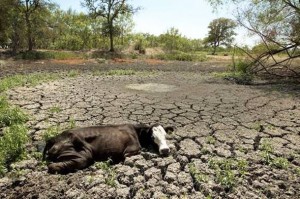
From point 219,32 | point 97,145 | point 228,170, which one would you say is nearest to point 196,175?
point 228,170

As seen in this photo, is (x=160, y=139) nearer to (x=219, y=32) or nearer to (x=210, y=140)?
(x=210, y=140)

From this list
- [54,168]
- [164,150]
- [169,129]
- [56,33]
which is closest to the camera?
[54,168]

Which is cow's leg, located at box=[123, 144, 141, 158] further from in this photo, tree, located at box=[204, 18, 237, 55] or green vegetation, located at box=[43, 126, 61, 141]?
tree, located at box=[204, 18, 237, 55]

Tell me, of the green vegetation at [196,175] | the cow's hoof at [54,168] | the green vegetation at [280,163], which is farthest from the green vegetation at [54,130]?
the green vegetation at [280,163]

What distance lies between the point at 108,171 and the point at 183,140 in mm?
1610

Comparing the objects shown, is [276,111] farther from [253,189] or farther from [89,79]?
[89,79]

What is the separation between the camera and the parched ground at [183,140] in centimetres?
374

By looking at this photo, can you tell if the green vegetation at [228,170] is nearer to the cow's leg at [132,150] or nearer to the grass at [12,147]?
the cow's leg at [132,150]

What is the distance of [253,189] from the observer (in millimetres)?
3775

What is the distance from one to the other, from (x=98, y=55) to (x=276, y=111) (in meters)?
18.2

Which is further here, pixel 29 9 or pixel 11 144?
pixel 29 9

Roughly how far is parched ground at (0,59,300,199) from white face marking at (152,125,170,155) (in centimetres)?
13

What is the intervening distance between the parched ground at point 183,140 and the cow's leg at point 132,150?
85mm

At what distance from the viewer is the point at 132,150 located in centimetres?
459
